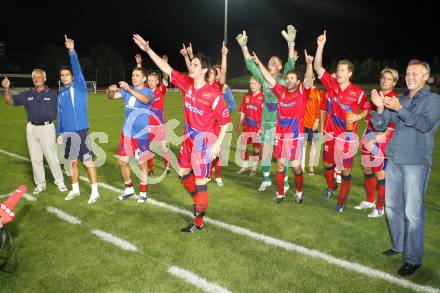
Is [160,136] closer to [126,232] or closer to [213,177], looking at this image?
[213,177]

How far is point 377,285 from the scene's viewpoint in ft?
13.6

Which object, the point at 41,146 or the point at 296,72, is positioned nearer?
the point at 296,72

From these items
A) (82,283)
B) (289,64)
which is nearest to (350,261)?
(82,283)

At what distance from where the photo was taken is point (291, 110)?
671 centimetres

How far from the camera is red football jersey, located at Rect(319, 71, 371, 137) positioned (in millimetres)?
6191

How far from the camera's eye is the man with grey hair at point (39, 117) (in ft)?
23.0

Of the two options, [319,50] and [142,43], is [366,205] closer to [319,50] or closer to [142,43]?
[319,50]

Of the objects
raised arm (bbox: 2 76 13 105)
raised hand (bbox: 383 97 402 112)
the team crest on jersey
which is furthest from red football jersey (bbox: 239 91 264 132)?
raised hand (bbox: 383 97 402 112)

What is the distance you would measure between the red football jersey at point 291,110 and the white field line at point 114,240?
330 centimetres

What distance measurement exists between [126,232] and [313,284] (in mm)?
2759

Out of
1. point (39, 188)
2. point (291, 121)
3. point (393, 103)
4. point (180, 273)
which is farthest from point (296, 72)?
point (39, 188)

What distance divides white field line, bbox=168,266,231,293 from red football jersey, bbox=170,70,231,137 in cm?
199

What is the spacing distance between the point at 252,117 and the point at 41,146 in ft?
14.8

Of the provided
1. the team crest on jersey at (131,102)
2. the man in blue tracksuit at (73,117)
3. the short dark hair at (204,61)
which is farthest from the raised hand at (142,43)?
the man in blue tracksuit at (73,117)
